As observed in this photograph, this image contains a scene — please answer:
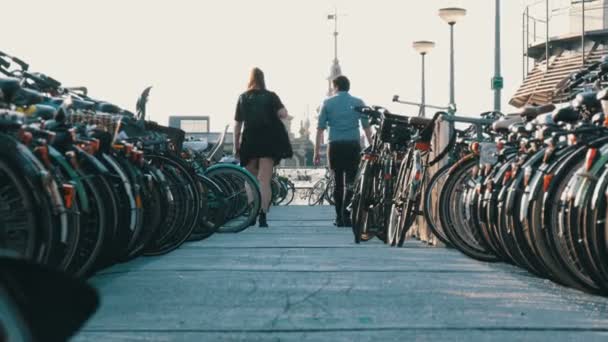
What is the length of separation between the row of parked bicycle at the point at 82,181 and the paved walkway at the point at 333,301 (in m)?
0.24

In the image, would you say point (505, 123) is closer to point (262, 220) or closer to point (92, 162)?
point (92, 162)

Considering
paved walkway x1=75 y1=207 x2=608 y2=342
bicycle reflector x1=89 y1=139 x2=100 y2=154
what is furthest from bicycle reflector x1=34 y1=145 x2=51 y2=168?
bicycle reflector x1=89 y1=139 x2=100 y2=154

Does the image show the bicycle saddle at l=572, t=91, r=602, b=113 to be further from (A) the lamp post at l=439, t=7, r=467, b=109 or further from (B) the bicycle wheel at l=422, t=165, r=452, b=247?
(A) the lamp post at l=439, t=7, r=467, b=109

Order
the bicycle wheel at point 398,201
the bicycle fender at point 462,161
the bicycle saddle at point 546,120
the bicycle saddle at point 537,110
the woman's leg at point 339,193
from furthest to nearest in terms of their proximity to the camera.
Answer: the woman's leg at point 339,193
the bicycle wheel at point 398,201
the bicycle fender at point 462,161
the bicycle saddle at point 537,110
the bicycle saddle at point 546,120

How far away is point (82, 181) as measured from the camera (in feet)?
19.7

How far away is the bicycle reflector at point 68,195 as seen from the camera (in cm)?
540

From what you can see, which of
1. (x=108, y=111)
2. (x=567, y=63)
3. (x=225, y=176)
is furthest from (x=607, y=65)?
(x=567, y=63)

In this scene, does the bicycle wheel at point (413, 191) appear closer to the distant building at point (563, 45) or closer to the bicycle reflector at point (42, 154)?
the bicycle reflector at point (42, 154)

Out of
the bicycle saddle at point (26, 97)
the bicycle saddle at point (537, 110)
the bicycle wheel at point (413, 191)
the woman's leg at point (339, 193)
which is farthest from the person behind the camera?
the woman's leg at point (339, 193)

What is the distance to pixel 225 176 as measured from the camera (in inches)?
464

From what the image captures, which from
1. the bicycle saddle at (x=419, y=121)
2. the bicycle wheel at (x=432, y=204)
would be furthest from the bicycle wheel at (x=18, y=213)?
the bicycle saddle at (x=419, y=121)

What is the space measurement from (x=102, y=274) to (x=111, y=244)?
847mm

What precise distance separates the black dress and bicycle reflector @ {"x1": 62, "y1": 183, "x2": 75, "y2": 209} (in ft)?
23.7

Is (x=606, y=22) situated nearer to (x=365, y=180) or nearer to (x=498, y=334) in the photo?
(x=365, y=180)
